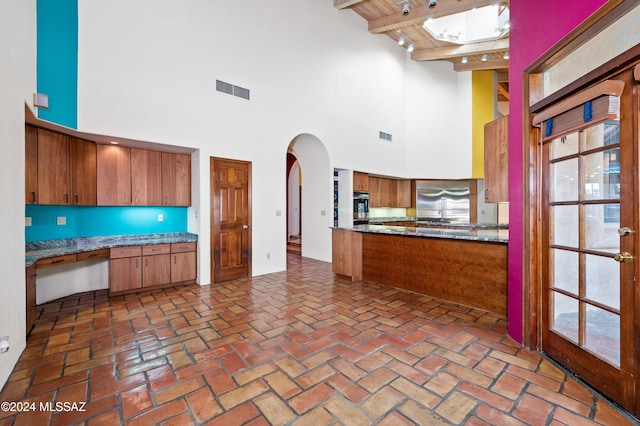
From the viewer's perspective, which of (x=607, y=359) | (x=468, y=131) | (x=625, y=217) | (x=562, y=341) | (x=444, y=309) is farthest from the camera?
(x=468, y=131)

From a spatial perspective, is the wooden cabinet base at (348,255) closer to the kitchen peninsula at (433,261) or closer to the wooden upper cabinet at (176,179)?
the kitchen peninsula at (433,261)

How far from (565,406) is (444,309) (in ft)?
5.23

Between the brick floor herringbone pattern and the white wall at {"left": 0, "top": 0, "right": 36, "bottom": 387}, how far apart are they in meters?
0.36

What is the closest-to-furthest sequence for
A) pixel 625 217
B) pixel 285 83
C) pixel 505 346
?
pixel 625 217 < pixel 505 346 < pixel 285 83

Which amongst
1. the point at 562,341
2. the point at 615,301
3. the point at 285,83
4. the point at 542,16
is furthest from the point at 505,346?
the point at 285,83

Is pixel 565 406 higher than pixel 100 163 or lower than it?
lower

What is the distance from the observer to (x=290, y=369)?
2061 millimetres

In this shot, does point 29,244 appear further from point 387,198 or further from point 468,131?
point 468,131

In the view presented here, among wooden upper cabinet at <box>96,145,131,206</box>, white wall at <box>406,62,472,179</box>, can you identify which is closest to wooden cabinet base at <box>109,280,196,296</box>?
wooden upper cabinet at <box>96,145,131,206</box>

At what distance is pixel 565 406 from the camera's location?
166 cm

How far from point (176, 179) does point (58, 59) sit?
1.92 metres

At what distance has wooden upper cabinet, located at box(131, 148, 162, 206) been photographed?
4.10 meters

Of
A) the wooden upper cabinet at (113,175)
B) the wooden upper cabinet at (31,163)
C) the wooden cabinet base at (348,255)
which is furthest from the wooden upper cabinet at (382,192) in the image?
the wooden upper cabinet at (31,163)

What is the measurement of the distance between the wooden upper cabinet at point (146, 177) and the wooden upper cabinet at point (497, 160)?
15.2ft
